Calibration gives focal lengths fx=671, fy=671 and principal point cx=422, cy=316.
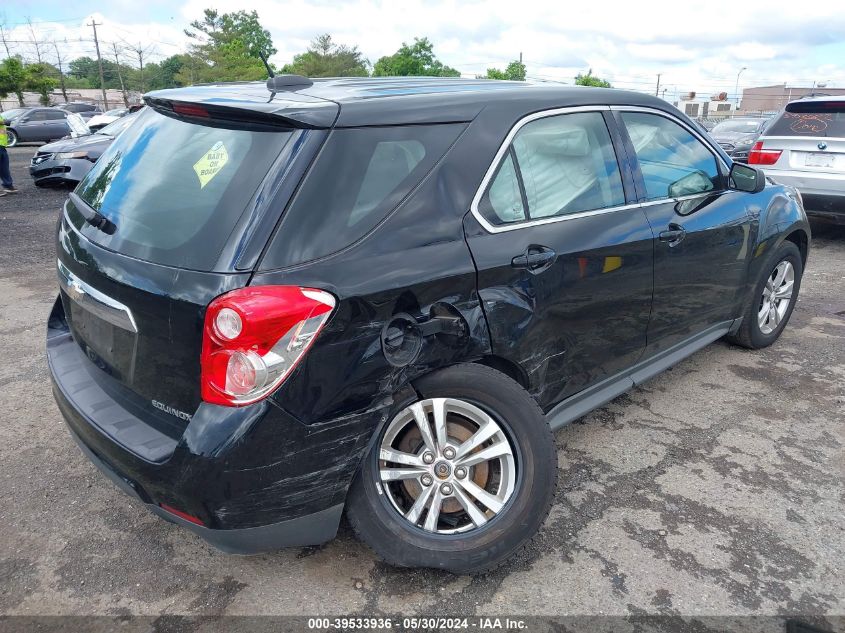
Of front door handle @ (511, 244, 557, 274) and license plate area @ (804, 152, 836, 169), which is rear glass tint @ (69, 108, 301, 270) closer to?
front door handle @ (511, 244, 557, 274)

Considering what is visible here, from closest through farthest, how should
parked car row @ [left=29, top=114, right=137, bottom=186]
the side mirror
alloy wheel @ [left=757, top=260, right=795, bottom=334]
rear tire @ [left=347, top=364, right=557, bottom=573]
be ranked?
rear tire @ [left=347, top=364, right=557, bottom=573]
the side mirror
alloy wheel @ [left=757, top=260, right=795, bottom=334]
parked car row @ [left=29, top=114, right=137, bottom=186]

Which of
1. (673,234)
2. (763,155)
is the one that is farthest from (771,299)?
(763,155)

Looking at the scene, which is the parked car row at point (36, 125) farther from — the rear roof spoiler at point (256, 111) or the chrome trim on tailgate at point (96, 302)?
the rear roof spoiler at point (256, 111)

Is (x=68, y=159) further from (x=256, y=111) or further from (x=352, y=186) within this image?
(x=352, y=186)

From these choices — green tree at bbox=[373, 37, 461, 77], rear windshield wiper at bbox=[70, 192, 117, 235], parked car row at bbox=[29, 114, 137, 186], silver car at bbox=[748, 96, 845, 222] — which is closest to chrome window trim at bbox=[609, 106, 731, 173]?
rear windshield wiper at bbox=[70, 192, 117, 235]

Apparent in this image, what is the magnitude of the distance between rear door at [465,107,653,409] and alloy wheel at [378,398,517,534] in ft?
1.06

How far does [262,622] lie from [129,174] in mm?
1756

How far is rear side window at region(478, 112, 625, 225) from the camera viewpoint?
2.68 m

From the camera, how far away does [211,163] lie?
7.73 ft

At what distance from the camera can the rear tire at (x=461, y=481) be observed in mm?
2396

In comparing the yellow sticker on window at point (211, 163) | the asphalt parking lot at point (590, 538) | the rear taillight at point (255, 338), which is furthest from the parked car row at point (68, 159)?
the rear taillight at point (255, 338)

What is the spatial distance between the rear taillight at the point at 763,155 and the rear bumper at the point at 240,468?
7527 mm

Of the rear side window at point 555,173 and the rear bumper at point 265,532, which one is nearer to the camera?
the rear bumper at point 265,532

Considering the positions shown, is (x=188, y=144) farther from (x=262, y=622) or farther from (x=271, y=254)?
(x=262, y=622)
